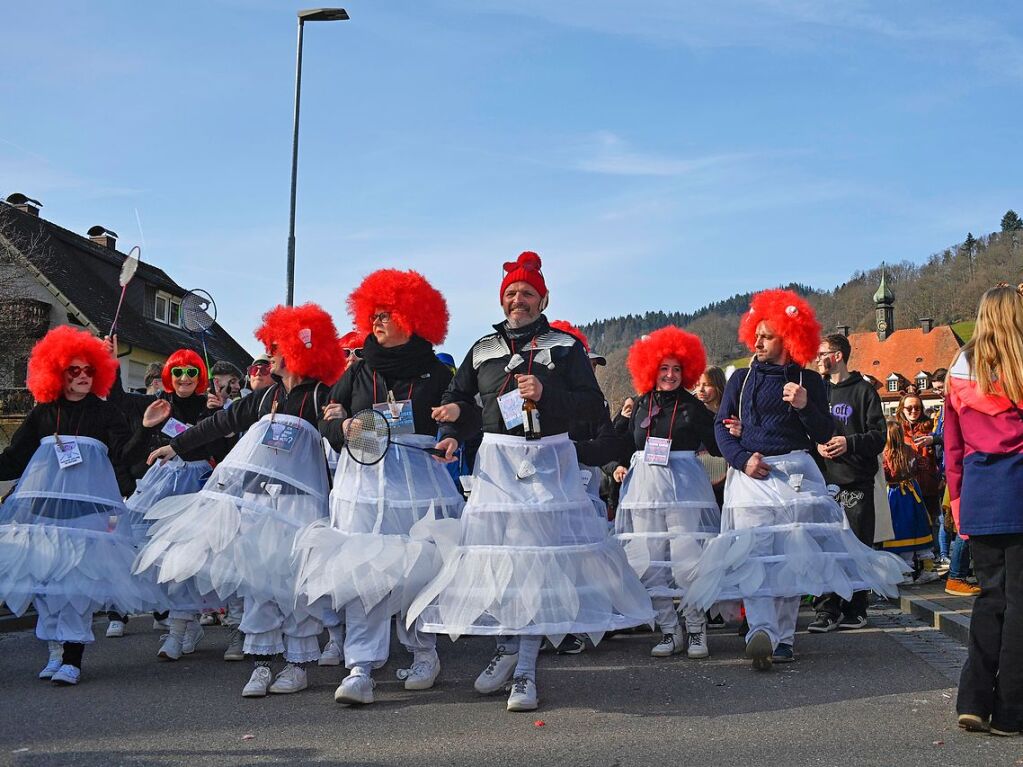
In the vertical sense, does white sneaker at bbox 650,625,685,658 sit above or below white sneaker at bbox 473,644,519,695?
below

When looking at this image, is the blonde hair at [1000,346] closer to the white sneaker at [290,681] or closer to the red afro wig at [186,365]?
the white sneaker at [290,681]

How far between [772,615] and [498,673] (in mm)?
1917

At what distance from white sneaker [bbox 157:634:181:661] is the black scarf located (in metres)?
2.85

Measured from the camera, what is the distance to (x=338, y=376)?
723cm

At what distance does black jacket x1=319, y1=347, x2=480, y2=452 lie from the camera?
6.45 meters

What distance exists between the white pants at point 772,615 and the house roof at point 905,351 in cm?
10481

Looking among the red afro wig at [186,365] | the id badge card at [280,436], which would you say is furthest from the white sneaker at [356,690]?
the red afro wig at [186,365]

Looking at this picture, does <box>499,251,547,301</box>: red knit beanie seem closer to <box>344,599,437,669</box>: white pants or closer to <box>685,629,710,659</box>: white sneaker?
<box>344,599,437,669</box>: white pants

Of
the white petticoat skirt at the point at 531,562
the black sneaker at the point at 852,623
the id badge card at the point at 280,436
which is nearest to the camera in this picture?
the white petticoat skirt at the point at 531,562

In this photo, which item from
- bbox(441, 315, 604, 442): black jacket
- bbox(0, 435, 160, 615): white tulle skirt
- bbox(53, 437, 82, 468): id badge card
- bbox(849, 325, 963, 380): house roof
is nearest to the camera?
bbox(441, 315, 604, 442): black jacket

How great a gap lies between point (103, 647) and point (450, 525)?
4.22 metres

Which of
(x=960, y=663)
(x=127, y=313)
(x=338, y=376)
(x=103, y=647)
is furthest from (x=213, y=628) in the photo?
(x=127, y=313)

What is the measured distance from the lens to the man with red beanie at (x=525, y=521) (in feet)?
18.4

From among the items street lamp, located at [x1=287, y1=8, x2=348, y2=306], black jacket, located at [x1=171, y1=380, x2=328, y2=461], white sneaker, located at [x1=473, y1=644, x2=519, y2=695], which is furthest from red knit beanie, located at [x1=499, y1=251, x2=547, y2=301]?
street lamp, located at [x1=287, y1=8, x2=348, y2=306]
